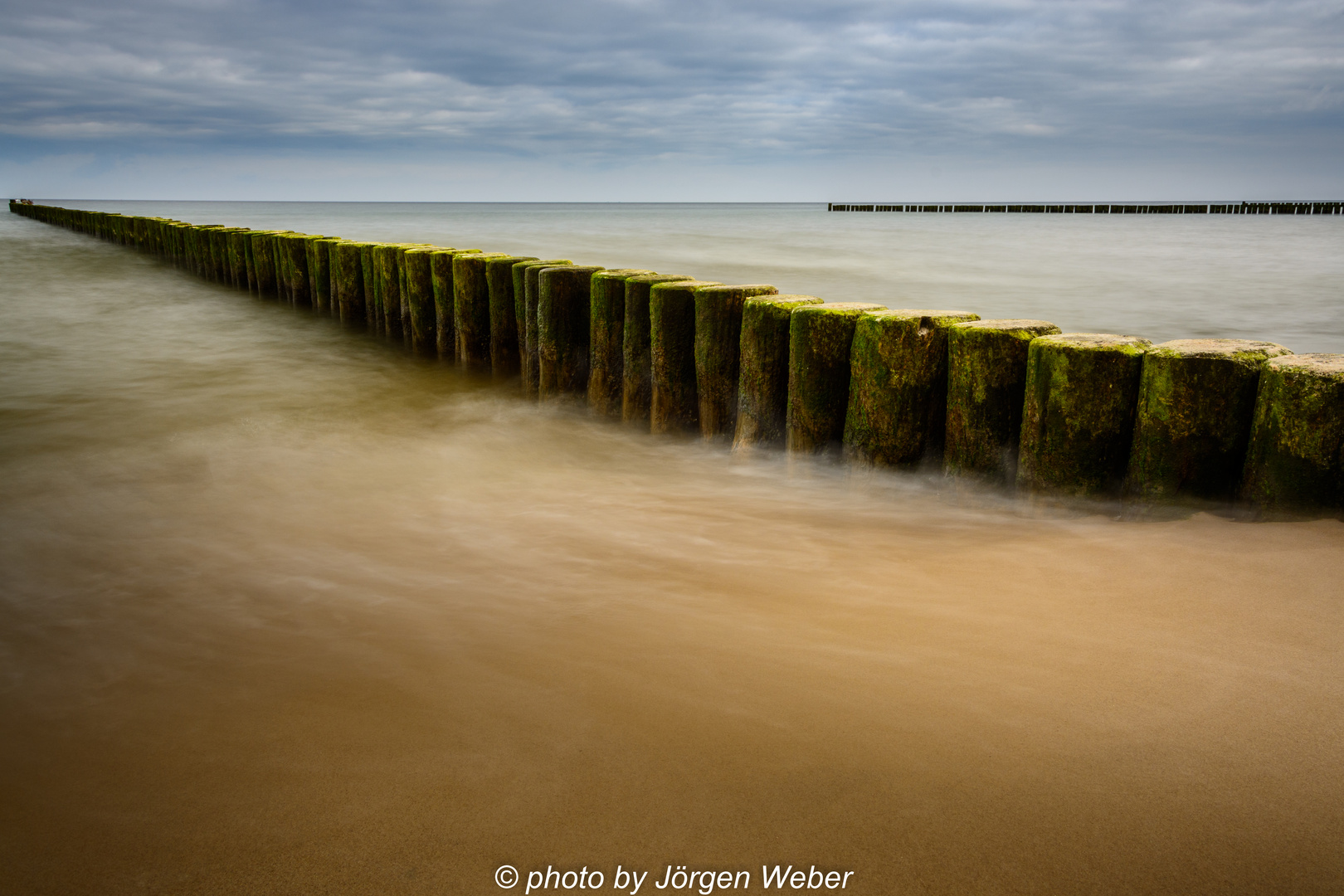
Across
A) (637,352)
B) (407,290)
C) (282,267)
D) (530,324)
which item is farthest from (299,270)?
(637,352)

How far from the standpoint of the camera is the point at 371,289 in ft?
26.2

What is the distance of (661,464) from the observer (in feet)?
13.6

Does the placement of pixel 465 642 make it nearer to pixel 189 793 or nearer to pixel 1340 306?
pixel 189 793

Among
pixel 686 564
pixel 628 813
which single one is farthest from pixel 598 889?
pixel 686 564

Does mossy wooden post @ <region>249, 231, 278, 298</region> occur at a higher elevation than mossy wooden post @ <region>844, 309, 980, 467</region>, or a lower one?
higher

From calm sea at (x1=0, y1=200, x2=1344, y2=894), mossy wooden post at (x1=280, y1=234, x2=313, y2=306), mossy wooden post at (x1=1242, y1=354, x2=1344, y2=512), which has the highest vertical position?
mossy wooden post at (x1=280, y1=234, x2=313, y2=306)

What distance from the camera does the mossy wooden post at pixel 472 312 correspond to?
5.95m

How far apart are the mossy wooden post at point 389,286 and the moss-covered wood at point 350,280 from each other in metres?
0.64

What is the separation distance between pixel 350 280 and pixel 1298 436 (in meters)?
7.69

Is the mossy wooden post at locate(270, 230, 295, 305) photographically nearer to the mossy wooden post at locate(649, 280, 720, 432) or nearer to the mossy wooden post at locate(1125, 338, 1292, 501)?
the mossy wooden post at locate(649, 280, 720, 432)

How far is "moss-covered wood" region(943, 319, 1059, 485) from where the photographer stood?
315 centimetres

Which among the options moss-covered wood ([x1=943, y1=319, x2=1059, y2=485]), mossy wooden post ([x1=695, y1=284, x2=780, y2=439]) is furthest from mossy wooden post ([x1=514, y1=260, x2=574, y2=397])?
moss-covered wood ([x1=943, y1=319, x2=1059, y2=485])

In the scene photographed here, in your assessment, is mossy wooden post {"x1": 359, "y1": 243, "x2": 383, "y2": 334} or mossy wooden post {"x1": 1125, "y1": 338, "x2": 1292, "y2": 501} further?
mossy wooden post {"x1": 359, "y1": 243, "x2": 383, "y2": 334}

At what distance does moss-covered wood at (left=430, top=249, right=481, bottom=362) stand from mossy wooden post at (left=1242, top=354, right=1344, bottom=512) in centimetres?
494
